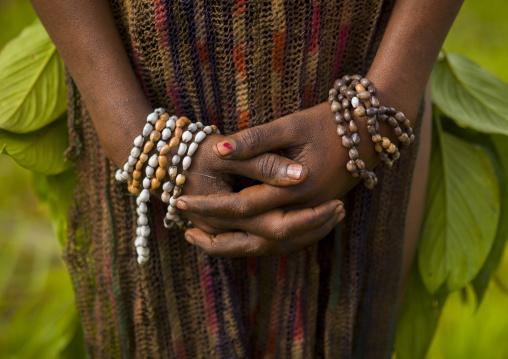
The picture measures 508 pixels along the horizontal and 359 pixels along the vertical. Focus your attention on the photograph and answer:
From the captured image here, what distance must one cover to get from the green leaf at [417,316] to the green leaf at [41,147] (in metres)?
0.71

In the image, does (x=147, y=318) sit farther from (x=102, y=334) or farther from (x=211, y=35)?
(x=211, y=35)

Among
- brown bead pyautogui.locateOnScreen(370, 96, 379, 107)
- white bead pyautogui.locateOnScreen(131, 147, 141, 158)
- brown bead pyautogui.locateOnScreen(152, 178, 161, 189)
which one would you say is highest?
brown bead pyautogui.locateOnScreen(370, 96, 379, 107)

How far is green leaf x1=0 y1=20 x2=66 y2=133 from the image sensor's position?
2.79 feet

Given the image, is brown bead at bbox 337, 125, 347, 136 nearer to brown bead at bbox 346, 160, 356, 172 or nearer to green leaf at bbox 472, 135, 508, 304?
brown bead at bbox 346, 160, 356, 172

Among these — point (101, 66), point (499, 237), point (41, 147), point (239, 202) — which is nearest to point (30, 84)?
point (41, 147)

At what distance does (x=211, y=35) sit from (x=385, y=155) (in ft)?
0.94

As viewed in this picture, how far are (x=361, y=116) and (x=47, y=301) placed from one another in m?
1.24

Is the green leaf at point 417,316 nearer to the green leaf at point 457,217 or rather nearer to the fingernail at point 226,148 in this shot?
the green leaf at point 457,217

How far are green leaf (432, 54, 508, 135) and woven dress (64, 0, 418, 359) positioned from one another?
0.25 m

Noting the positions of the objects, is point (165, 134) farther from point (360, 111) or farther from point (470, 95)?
point (470, 95)

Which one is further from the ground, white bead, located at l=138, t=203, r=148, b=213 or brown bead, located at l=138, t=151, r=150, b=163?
brown bead, located at l=138, t=151, r=150, b=163

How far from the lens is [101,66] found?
69cm

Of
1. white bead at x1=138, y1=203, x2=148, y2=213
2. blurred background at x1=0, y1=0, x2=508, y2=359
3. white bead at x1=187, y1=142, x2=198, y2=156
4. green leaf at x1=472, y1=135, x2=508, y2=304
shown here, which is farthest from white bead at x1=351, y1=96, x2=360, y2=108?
blurred background at x1=0, y1=0, x2=508, y2=359

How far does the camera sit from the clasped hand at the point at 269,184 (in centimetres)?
66
